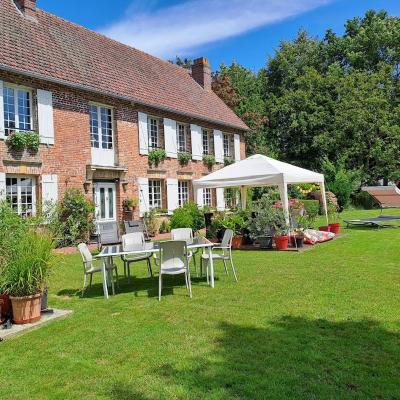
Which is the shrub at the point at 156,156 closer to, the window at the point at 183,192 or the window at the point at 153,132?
the window at the point at 153,132

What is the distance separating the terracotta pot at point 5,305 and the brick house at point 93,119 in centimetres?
484

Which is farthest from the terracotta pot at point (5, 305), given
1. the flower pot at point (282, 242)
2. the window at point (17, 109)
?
the window at point (17, 109)

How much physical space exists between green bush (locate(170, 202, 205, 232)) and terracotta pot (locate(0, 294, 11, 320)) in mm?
8477

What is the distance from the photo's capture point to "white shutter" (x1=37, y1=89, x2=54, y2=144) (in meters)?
12.5

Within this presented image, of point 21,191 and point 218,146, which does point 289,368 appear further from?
point 218,146

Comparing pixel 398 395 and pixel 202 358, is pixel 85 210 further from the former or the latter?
pixel 398 395

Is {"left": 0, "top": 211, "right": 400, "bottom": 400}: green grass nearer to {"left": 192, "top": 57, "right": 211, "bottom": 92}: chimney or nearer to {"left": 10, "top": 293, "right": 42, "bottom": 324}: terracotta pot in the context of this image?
{"left": 10, "top": 293, "right": 42, "bottom": 324}: terracotta pot

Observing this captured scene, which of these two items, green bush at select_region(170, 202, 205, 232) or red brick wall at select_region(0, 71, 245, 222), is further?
green bush at select_region(170, 202, 205, 232)

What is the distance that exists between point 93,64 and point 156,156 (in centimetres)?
414

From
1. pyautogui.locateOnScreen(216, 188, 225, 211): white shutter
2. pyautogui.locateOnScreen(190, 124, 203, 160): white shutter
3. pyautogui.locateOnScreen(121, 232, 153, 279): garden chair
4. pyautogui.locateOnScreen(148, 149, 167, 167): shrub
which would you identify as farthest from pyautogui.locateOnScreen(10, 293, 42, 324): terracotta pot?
pyautogui.locateOnScreen(216, 188, 225, 211): white shutter

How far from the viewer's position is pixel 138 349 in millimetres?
4078

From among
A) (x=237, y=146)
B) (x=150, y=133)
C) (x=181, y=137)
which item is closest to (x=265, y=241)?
(x=150, y=133)

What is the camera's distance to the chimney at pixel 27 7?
14312mm

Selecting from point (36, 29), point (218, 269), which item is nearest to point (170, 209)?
point (36, 29)
